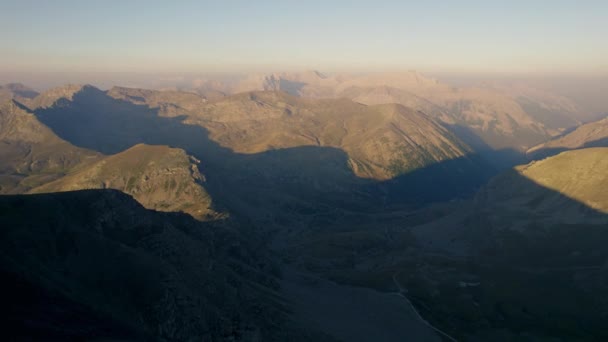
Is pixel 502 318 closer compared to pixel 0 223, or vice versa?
pixel 0 223

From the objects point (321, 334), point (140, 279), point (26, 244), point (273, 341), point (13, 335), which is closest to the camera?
point (13, 335)

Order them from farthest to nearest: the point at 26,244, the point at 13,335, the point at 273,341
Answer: the point at 273,341 < the point at 26,244 < the point at 13,335

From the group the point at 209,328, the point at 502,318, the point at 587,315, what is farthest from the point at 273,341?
the point at 587,315

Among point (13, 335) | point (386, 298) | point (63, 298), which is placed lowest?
point (386, 298)

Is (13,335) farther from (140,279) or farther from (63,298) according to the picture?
(140,279)

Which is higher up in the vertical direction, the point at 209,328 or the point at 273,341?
the point at 209,328

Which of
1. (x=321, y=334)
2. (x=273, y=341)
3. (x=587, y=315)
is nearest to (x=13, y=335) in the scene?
(x=273, y=341)
